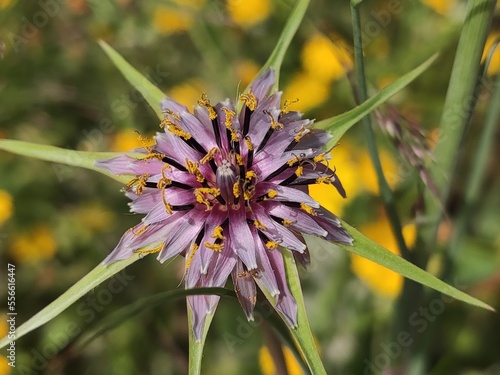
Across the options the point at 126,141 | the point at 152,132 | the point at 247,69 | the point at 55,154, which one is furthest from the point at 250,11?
the point at 55,154

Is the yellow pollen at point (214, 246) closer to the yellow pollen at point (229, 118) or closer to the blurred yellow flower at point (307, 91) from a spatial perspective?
the yellow pollen at point (229, 118)

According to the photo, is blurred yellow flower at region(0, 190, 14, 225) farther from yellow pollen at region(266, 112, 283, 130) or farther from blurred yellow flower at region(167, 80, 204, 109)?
yellow pollen at region(266, 112, 283, 130)

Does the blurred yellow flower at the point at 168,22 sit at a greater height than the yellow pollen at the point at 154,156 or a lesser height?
greater

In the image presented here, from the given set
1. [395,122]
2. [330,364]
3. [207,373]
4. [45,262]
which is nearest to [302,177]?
[395,122]

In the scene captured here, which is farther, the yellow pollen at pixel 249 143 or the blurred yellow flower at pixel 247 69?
the blurred yellow flower at pixel 247 69

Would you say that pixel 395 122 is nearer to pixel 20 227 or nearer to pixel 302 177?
pixel 302 177

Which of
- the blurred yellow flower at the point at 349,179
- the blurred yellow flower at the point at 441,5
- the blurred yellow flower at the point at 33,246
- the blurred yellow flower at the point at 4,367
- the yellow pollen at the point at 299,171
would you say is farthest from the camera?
the blurred yellow flower at the point at 441,5

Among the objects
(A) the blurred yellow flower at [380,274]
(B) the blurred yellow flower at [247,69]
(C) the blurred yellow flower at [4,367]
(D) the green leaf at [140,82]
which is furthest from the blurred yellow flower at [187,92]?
(D) the green leaf at [140,82]
